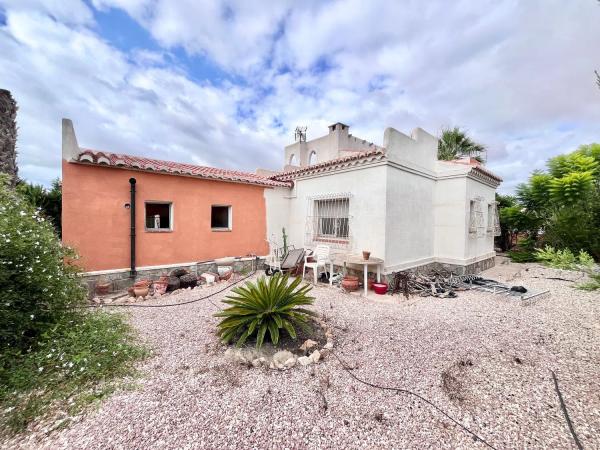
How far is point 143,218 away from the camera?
7422 millimetres

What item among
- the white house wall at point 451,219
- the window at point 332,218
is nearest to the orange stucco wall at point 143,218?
the window at point 332,218

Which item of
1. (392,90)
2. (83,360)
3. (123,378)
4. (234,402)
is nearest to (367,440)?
(234,402)

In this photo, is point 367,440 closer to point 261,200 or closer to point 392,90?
point 261,200

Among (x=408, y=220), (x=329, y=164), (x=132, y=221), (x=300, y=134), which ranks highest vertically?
(x=300, y=134)

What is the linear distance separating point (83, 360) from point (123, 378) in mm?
630

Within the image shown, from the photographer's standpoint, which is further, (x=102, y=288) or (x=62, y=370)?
(x=102, y=288)

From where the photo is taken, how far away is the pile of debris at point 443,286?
7004 millimetres

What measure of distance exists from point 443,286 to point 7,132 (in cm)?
1365

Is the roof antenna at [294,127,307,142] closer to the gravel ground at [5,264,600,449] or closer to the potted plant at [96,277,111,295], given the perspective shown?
the potted plant at [96,277,111,295]

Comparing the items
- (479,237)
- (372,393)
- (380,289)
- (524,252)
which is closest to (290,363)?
(372,393)

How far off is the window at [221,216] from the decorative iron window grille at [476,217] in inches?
356

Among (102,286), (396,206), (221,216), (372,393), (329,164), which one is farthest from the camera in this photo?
(221,216)

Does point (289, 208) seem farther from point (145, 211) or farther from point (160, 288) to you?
point (160, 288)

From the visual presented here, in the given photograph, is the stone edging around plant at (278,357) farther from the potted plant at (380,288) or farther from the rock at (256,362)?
the potted plant at (380,288)
